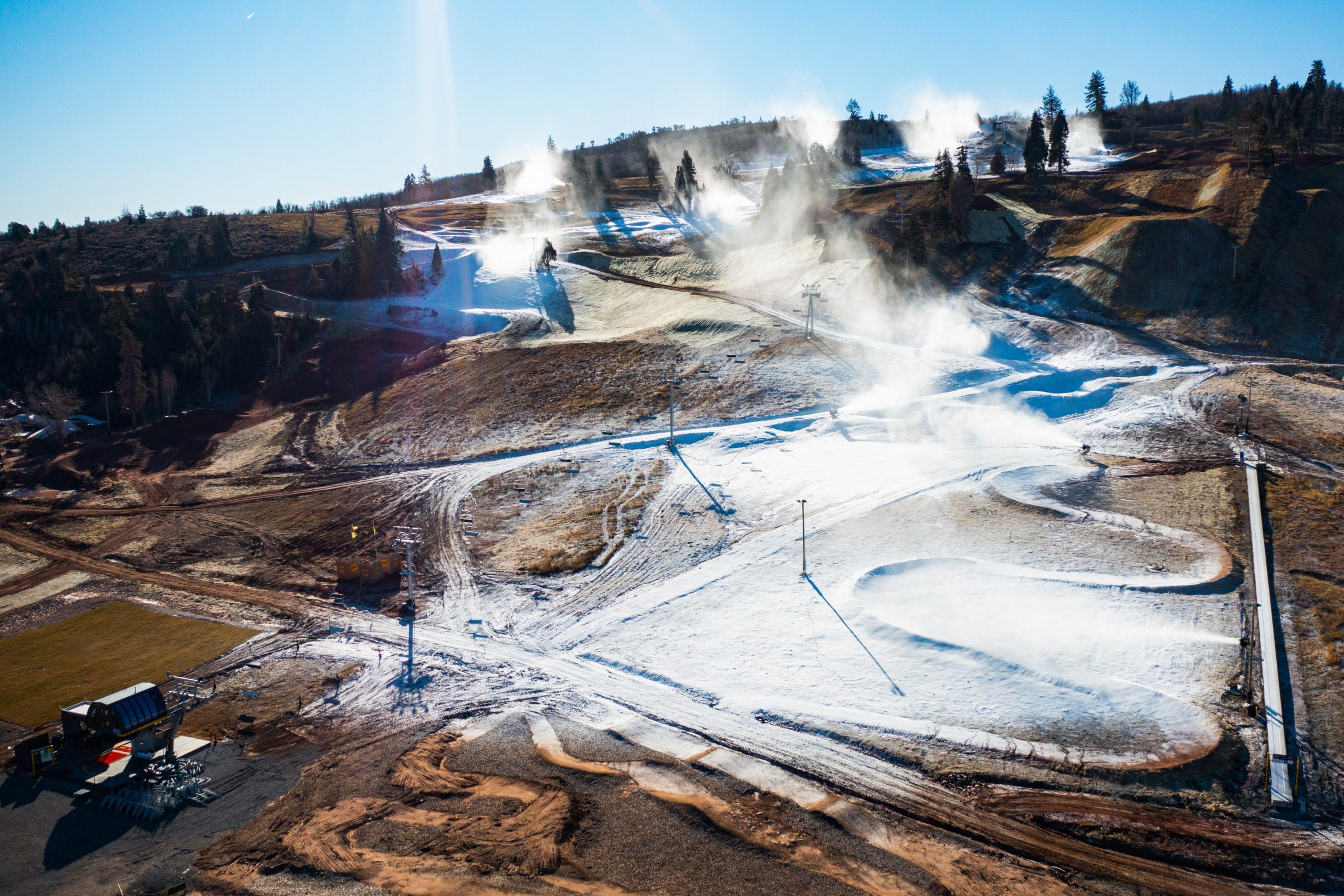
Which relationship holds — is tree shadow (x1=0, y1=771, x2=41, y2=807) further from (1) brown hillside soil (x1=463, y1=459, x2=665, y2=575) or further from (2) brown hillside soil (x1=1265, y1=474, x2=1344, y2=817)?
(2) brown hillside soil (x1=1265, y1=474, x2=1344, y2=817)

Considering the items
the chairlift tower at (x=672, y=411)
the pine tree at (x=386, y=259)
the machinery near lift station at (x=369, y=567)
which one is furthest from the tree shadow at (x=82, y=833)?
the pine tree at (x=386, y=259)

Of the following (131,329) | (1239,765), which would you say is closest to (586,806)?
(1239,765)

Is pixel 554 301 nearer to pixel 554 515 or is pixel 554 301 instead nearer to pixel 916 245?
pixel 916 245

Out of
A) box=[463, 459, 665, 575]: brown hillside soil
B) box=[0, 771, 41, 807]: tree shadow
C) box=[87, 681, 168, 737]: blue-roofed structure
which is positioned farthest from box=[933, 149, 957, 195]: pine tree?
box=[0, 771, 41, 807]: tree shadow

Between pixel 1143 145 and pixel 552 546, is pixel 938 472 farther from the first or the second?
pixel 1143 145

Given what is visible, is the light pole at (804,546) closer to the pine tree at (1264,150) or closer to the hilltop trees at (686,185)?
the pine tree at (1264,150)

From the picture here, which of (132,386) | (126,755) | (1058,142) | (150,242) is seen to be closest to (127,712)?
(126,755)
